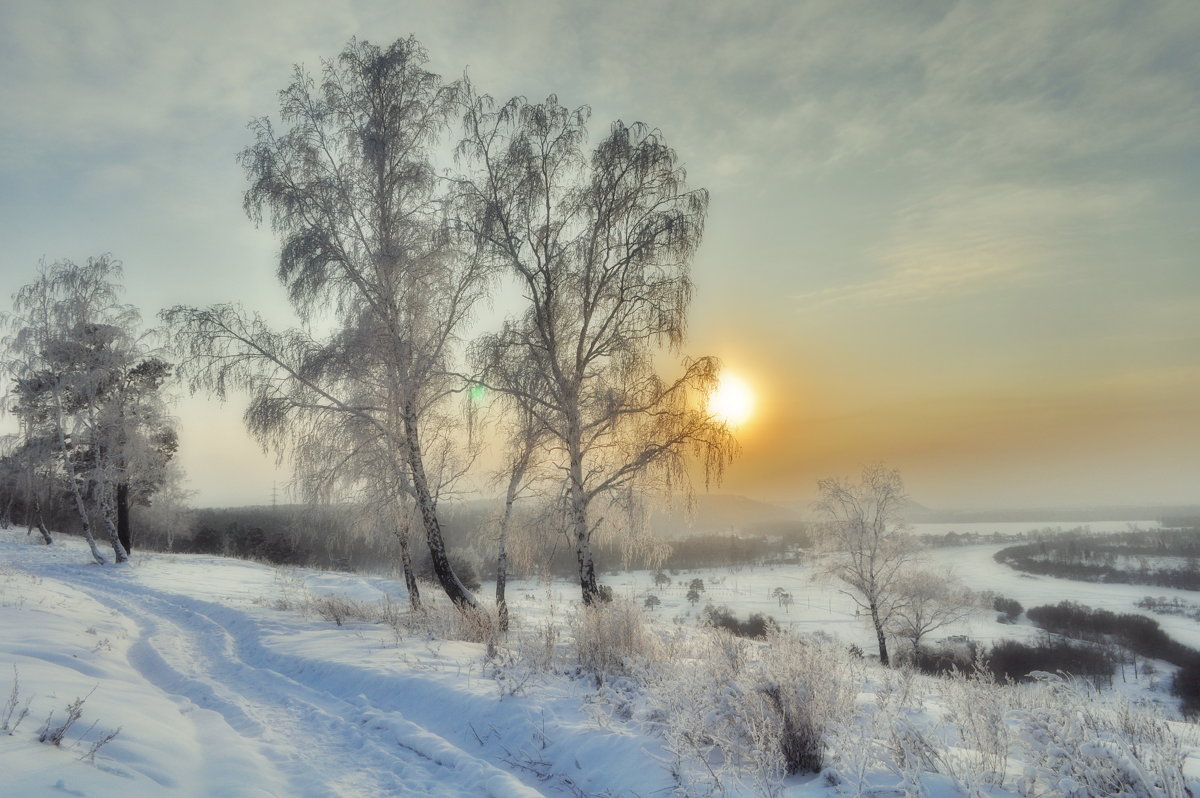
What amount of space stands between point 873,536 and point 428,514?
996 inches

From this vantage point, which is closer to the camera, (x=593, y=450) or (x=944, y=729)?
(x=944, y=729)

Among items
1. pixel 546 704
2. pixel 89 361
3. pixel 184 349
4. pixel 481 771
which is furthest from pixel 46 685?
pixel 89 361

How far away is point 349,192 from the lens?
11.1 meters

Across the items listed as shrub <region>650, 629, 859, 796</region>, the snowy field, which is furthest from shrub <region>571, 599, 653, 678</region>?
shrub <region>650, 629, 859, 796</region>

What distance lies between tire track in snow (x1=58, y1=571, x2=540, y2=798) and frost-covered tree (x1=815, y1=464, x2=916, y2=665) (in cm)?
2776

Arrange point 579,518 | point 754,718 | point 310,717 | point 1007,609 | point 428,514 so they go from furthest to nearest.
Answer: point 1007,609 < point 428,514 < point 579,518 < point 310,717 < point 754,718

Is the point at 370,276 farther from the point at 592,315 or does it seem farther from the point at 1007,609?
the point at 1007,609

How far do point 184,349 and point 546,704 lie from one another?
900 centimetres

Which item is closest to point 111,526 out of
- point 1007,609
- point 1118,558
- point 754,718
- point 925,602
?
point 754,718

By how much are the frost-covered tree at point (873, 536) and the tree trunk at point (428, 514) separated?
953 inches

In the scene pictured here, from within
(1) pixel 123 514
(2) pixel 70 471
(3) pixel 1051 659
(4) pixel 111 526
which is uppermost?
(2) pixel 70 471

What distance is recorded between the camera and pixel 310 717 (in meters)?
5.62

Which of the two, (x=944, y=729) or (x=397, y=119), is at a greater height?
(x=397, y=119)

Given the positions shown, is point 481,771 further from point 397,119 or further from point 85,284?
point 85,284
